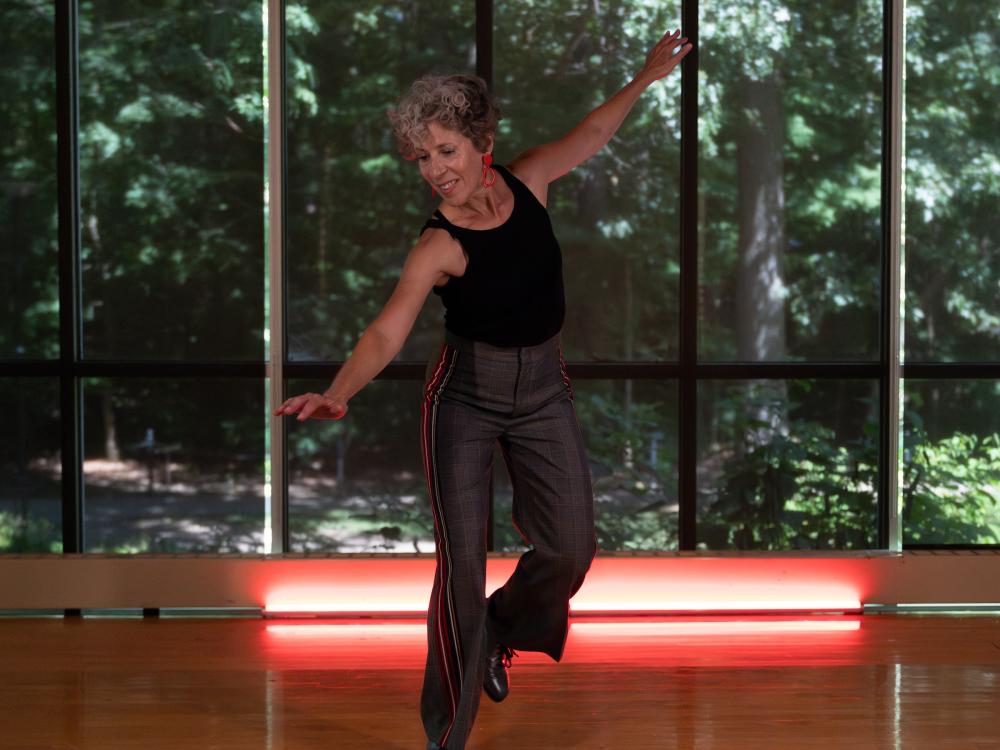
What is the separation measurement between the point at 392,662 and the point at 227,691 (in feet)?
1.62

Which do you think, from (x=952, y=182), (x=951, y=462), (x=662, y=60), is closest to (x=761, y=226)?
(x=952, y=182)

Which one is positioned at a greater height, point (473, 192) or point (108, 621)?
point (473, 192)

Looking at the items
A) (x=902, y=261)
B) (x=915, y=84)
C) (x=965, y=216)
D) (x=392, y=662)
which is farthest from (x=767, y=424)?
(x=392, y=662)

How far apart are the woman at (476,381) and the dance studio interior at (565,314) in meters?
1.17

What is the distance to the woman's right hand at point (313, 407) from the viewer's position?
2391 millimetres

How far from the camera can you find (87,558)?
13.5 feet

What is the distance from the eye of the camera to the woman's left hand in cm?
318

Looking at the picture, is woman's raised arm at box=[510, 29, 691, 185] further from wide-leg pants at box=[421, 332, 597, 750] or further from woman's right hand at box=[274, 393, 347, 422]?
woman's right hand at box=[274, 393, 347, 422]

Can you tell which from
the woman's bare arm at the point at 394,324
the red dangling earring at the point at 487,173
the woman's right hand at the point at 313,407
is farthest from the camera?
the red dangling earring at the point at 487,173

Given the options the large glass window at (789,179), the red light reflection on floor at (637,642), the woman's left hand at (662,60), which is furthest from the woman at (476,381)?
the large glass window at (789,179)

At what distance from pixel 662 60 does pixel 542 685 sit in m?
1.68

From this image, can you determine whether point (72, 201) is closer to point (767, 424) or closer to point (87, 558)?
point (87, 558)

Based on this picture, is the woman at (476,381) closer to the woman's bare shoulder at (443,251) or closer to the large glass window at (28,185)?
the woman's bare shoulder at (443,251)

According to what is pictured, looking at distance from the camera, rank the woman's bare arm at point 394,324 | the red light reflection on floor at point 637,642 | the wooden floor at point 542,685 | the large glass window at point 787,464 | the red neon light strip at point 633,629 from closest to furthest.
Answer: the woman's bare arm at point 394,324 → the wooden floor at point 542,685 → the red light reflection on floor at point 637,642 → the red neon light strip at point 633,629 → the large glass window at point 787,464
